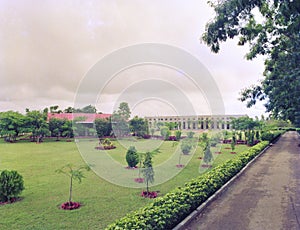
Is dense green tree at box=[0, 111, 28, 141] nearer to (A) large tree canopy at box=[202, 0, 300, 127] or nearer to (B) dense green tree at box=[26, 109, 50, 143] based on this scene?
(B) dense green tree at box=[26, 109, 50, 143]

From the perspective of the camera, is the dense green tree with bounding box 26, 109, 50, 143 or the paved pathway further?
the dense green tree with bounding box 26, 109, 50, 143

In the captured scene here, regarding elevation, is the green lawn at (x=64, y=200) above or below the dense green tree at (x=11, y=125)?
below

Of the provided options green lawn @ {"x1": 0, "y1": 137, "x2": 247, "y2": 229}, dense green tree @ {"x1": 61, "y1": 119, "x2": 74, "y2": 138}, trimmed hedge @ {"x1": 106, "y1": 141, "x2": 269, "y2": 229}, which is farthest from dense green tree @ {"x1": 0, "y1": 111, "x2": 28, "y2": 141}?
trimmed hedge @ {"x1": 106, "y1": 141, "x2": 269, "y2": 229}

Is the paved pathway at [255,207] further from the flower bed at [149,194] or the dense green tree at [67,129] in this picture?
the dense green tree at [67,129]

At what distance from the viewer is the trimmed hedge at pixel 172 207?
316 centimetres

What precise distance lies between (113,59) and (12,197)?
4.27m

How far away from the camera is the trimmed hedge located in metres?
3.16

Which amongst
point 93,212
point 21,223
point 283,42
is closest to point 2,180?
point 21,223

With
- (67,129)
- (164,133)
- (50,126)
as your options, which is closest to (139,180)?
(164,133)

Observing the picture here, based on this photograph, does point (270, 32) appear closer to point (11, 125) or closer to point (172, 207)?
point (172, 207)

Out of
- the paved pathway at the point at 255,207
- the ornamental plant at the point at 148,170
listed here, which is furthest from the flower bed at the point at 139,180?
the paved pathway at the point at 255,207

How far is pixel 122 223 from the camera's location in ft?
10.1

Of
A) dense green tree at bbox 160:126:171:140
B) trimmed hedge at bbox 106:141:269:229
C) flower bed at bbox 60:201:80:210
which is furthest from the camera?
dense green tree at bbox 160:126:171:140

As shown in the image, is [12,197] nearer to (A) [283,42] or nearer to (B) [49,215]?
(B) [49,215]
